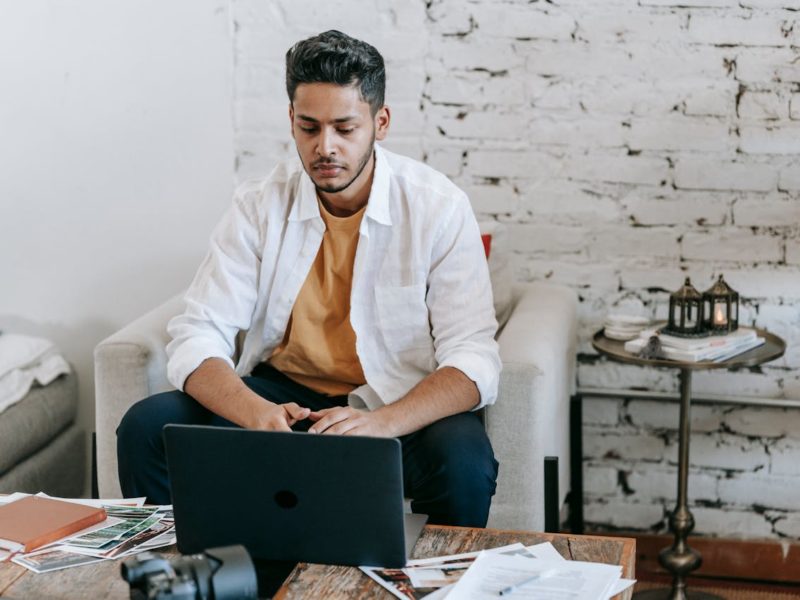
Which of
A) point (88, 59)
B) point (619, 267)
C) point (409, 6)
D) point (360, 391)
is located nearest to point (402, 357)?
point (360, 391)

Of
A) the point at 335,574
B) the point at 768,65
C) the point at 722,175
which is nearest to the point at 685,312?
the point at 722,175

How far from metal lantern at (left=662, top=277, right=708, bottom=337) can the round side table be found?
0.09 metres

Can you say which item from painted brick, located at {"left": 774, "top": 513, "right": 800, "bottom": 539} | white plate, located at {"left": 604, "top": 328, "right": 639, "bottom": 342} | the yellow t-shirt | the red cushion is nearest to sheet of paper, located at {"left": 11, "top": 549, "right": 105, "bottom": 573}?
the yellow t-shirt

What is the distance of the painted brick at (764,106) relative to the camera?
103 inches

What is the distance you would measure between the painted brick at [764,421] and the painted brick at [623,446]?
184mm

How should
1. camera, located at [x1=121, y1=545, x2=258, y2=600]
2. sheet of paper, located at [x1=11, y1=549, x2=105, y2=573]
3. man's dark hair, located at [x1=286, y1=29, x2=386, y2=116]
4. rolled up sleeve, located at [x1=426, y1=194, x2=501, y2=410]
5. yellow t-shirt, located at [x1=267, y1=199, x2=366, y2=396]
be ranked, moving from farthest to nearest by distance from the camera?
yellow t-shirt, located at [x1=267, y1=199, x2=366, y2=396] → rolled up sleeve, located at [x1=426, y1=194, x2=501, y2=410] → man's dark hair, located at [x1=286, y1=29, x2=386, y2=116] → sheet of paper, located at [x1=11, y1=549, x2=105, y2=573] → camera, located at [x1=121, y1=545, x2=258, y2=600]

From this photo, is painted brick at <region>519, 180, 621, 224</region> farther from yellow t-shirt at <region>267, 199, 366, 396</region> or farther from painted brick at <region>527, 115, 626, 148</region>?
yellow t-shirt at <region>267, 199, 366, 396</region>

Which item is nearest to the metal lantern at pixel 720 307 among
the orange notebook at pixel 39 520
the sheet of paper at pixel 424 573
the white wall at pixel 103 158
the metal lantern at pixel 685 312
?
the metal lantern at pixel 685 312

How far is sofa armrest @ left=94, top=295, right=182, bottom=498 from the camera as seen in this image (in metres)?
2.26

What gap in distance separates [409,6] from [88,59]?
2.65 ft

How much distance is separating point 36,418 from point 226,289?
2.56 ft

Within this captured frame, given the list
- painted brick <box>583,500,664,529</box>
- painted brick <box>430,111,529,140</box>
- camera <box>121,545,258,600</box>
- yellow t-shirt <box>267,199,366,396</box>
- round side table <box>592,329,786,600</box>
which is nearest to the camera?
camera <box>121,545,258,600</box>

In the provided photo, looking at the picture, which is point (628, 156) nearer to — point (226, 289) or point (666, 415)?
point (666, 415)

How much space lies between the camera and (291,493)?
4.89ft
